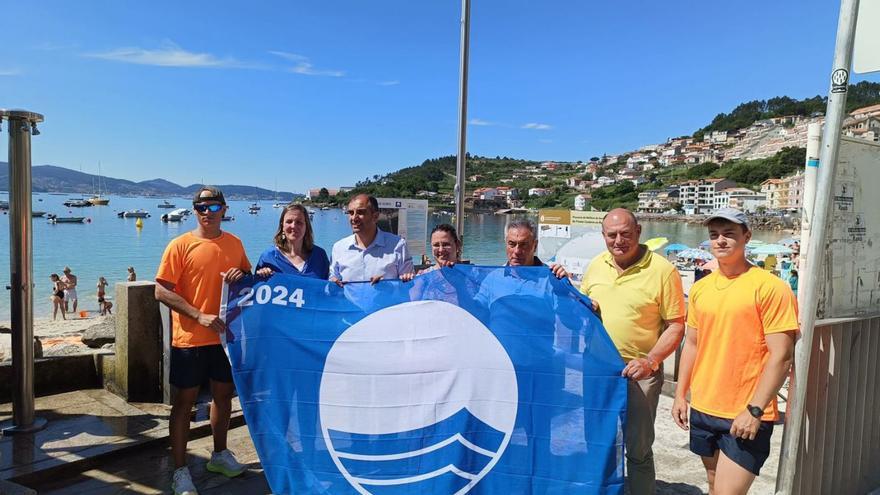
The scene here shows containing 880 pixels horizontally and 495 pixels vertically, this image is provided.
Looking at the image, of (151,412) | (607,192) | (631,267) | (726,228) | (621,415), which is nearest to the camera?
(726,228)

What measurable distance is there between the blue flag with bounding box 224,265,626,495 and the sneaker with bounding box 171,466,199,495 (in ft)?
2.07

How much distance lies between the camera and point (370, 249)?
376 cm

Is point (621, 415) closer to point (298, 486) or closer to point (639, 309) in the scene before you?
point (639, 309)

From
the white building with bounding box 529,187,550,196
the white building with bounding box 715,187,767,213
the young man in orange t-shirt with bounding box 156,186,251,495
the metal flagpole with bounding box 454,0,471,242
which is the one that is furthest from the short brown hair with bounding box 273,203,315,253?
the white building with bounding box 529,187,550,196

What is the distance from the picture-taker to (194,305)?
3.47m

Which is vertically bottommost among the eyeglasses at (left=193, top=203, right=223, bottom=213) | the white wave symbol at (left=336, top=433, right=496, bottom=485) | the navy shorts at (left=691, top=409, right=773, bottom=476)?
the white wave symbol at (left=336, top=433, right=496, bottom=485)

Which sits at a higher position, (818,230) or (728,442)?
(818,230)

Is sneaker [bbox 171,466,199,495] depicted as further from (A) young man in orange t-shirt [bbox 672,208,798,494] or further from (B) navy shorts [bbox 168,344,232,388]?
(A) young man in orange t-shirt [bbox 672,208,798,494]

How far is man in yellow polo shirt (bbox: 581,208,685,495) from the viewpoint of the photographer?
294 centimetres

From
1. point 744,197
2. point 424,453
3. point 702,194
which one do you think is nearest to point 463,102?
point 424,453

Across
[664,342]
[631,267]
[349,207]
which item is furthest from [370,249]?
[664,342]

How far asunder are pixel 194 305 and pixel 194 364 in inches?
15.2

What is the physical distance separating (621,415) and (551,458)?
453 millimetres

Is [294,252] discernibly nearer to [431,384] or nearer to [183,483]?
[431,384]
